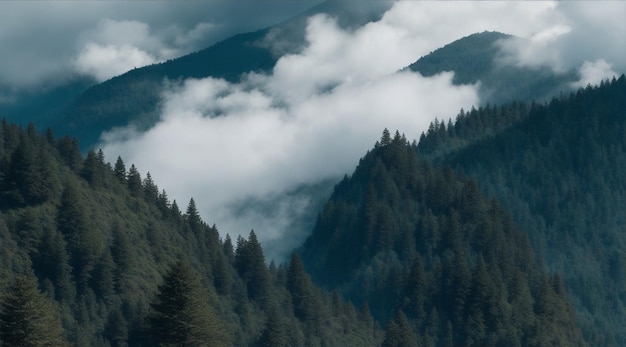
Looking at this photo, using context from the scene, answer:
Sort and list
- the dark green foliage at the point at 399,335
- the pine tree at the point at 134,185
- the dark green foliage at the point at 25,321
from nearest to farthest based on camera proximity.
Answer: the dark green foliage at the point at 25,321, the dark green foliage at the point at 399,335, the pine tree at the point at 134,185

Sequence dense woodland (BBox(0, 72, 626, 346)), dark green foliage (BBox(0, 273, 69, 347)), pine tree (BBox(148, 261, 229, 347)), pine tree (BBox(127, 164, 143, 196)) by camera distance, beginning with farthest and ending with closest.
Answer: pine tree (BBox(127, 164, 143, 196))
dense woodland (BBox(0, 72, 626, 346))
pine tree (BBox(148, 261, 229, 347))
dark green foliage (BBox(0, 273, 69, 347))

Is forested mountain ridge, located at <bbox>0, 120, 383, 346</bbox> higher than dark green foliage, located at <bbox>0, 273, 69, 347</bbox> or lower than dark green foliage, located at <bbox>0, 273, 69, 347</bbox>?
higher

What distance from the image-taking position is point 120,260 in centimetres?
14312

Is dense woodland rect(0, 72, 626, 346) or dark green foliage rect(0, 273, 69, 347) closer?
dark green foliage rect(0, 273, 69, 347)

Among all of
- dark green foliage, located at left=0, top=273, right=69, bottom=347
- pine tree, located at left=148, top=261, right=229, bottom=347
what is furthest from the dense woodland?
dark green foliage, located at left=0, top=273, right=69, bottom=347

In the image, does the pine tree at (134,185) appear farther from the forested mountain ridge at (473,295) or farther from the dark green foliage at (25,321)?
the dark green foliage at (25,321)

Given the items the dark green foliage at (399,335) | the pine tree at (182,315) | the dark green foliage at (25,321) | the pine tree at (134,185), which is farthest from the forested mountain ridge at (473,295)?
the dark green foliage at (25,321)

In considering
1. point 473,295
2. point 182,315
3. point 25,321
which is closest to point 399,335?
point 473,295

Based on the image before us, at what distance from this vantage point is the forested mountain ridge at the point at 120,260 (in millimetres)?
134125

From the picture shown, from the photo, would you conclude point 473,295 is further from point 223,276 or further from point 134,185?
point 134,185

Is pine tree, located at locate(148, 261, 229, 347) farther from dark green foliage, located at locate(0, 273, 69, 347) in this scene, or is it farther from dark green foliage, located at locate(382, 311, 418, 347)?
dark green foliage, located at locate(382, 311, 418, 347)

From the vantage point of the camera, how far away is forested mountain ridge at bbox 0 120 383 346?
134 m

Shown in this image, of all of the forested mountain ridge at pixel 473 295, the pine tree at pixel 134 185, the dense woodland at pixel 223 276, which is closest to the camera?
the dense woodland at pixel 223 276

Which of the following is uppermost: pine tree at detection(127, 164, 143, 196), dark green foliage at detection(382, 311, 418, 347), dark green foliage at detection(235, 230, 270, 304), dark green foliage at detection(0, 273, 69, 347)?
pine tree at detection(127, 164, 143, 196)
